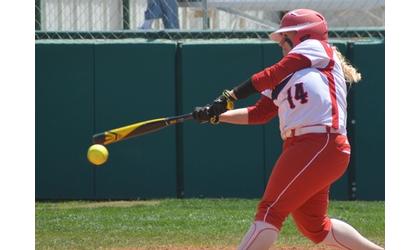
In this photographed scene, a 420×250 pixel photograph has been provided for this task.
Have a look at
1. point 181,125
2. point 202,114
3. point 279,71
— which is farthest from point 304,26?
point 181,125

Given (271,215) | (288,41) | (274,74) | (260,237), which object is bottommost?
(260,237)

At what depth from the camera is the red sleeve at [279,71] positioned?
526 centimetres

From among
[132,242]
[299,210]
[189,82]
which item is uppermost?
[189,82]

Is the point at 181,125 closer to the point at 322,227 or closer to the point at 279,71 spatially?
the point at 322,227

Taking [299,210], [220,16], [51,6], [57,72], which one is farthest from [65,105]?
[299,210]

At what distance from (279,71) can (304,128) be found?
0.34 meters

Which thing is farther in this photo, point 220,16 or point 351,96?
point 220,16

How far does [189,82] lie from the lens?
10.2 metres

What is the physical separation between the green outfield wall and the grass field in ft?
0.93

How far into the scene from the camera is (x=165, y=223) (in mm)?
8516

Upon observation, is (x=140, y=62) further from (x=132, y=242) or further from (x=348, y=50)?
(x=132, y=242)

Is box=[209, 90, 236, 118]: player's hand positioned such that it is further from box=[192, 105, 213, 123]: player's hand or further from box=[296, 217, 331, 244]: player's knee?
box=[296, 217, 331, 244]: player's knee

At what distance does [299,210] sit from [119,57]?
5.17 meters

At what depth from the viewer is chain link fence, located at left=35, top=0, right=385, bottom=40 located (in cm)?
1055
